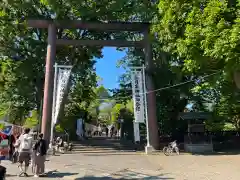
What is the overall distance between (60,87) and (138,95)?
5.14 m

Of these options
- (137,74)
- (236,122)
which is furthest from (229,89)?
(236,122)

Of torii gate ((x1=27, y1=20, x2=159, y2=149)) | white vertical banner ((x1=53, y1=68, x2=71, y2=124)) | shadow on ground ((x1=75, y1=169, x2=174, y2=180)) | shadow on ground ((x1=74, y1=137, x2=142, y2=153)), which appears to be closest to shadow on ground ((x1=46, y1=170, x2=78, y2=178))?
shadow on ground ((x1=75, y1=169, x2=174, y2=180))

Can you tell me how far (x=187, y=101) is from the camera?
1123 inches

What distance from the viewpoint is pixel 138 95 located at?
2134 cm

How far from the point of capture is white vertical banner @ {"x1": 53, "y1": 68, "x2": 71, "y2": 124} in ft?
66.6

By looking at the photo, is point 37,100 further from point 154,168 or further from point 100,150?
point 154,168

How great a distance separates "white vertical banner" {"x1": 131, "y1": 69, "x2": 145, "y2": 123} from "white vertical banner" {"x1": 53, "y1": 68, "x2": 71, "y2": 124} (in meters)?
4.53

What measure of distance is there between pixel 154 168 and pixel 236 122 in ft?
61.6

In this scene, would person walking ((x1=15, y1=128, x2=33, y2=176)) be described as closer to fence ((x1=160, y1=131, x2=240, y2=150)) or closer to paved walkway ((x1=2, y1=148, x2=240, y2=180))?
paved walkway ((x1=2, y1=148, x2=240, y2=180))

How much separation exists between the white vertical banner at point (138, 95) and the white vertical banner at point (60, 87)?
14.9 ft

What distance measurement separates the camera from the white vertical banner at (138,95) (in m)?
20.8

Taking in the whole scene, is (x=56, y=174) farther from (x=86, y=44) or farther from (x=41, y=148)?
(x=86, y=44)

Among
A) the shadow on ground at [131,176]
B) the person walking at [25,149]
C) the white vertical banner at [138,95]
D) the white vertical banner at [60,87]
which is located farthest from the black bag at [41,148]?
the white vertical banner at [138,95]

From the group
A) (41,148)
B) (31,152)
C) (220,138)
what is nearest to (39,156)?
(41,148)
